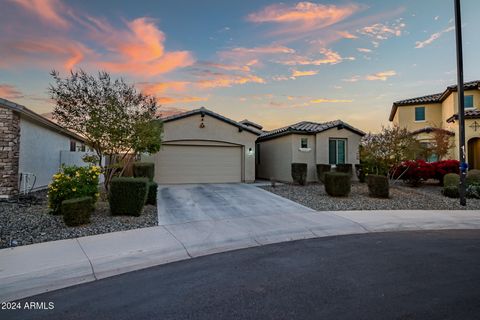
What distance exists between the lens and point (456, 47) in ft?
34.6

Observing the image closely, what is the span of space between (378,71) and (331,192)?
664 centimetres

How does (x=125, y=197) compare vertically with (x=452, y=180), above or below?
below

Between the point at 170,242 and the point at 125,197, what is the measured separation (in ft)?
8.99

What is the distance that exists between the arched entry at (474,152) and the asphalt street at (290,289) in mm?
17724

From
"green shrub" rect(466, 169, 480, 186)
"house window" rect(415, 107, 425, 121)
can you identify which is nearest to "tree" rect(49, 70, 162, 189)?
"green shrub" rect(466, 169, 480, 186)

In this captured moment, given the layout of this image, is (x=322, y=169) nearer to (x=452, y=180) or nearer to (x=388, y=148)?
(x=388, y=148)

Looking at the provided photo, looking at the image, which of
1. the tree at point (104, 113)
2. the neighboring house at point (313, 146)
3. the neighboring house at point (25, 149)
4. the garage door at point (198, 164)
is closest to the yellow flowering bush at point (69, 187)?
the tree at point (104, 113)

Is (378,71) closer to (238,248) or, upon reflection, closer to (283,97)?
(283,97)

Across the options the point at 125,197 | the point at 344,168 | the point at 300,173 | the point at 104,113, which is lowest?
the point at 125,197

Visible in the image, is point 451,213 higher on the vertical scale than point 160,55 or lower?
lower

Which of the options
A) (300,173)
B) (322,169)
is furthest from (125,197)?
(322,169)

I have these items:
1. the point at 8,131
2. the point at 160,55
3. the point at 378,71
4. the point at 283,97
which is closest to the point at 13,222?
the point at 8,131

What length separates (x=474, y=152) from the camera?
1973 cm

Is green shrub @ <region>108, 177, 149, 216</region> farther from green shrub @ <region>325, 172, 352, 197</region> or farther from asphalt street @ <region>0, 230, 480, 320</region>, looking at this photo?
green shrub @ <region>325, 172, 352, 197</region>
